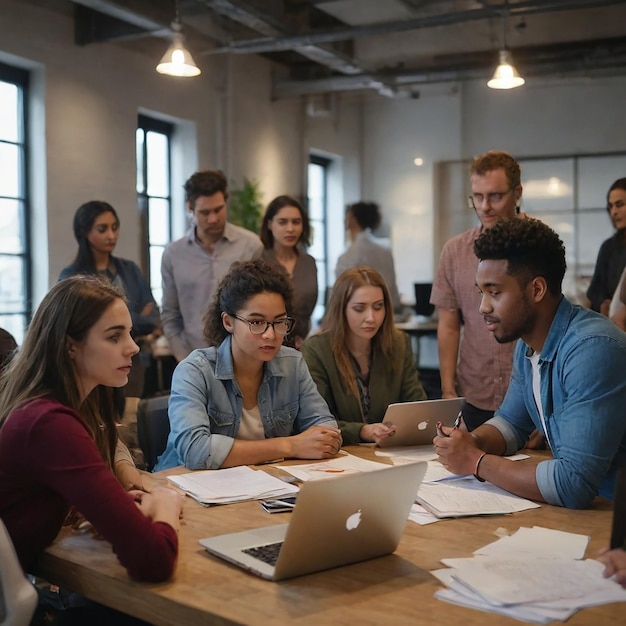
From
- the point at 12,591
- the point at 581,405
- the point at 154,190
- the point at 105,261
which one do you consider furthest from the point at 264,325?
the point at 154,190

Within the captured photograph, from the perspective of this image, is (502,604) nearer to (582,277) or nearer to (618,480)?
(618,480)

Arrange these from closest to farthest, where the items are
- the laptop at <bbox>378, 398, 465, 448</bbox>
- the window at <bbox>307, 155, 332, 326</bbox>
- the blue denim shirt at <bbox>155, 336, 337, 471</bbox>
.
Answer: the blue denim shirt at <bbox>155, 336, 337, 471</bbox>
the laptop at <bbox>378, 398, 465, 448</bbox>
the window at <bbox>307, 155, 332, 326</bbox>

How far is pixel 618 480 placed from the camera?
147 centimetres

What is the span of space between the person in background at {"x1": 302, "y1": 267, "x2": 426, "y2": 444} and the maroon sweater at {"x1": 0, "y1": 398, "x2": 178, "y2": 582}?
Result: 56.6 inches

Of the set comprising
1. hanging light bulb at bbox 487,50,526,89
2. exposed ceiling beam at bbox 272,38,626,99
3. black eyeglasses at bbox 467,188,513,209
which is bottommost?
black eyeglasses at bbox 467,188,513,209

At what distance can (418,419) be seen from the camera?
2.62 metres

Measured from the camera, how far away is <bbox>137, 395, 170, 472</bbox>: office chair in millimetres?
2764

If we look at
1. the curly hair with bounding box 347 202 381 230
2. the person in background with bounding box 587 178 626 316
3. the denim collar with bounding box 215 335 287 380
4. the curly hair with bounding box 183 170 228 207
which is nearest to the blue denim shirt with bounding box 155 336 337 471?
the denim collar with bounding box 215 335 287 380

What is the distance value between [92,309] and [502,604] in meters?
1.07

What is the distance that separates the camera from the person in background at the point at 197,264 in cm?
Answer: 424

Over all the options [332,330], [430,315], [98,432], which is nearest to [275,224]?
[332,330]

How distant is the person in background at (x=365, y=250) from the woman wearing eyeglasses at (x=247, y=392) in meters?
3.72

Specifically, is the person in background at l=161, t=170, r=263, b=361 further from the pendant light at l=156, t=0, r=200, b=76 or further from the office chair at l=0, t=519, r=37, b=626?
the office chair at l=0, t=519, r=37, b=626

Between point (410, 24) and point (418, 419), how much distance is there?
4.82 m
